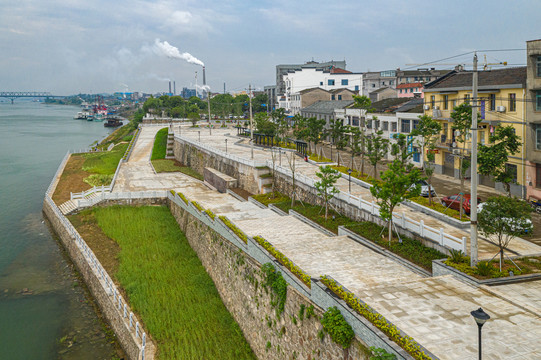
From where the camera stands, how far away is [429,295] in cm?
1345

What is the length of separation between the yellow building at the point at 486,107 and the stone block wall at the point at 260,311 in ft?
42.7

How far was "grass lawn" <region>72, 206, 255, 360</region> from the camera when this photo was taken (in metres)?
18.5

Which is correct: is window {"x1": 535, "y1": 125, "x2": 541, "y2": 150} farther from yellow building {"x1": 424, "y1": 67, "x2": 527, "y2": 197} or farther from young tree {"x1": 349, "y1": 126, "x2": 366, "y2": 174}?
young tree {"x1": 349, "y1": 126, "x2": 366, "y2": 174}

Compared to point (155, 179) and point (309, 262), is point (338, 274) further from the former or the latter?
point (155, 179)

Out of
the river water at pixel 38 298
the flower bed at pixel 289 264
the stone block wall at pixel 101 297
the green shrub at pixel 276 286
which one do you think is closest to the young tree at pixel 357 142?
the flower bed at pixel 289 264

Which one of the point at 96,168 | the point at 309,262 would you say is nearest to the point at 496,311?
the point at 309,262

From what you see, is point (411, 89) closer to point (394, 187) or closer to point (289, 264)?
point (394, 187)

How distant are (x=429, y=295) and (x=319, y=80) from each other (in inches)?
2941

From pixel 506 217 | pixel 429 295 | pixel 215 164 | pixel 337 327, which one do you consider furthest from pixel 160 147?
pixel 337 327

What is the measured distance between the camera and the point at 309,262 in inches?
680

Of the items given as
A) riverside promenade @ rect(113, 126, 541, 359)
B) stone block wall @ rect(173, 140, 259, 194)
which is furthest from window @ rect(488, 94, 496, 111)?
stone block wall @ rect(173, 140, 259, 194)

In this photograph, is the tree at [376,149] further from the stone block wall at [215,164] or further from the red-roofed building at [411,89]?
the red-roofed building at [411,89]

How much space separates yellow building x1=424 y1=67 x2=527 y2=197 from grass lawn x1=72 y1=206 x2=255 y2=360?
50.2ft

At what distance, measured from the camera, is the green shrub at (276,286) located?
1584cm
